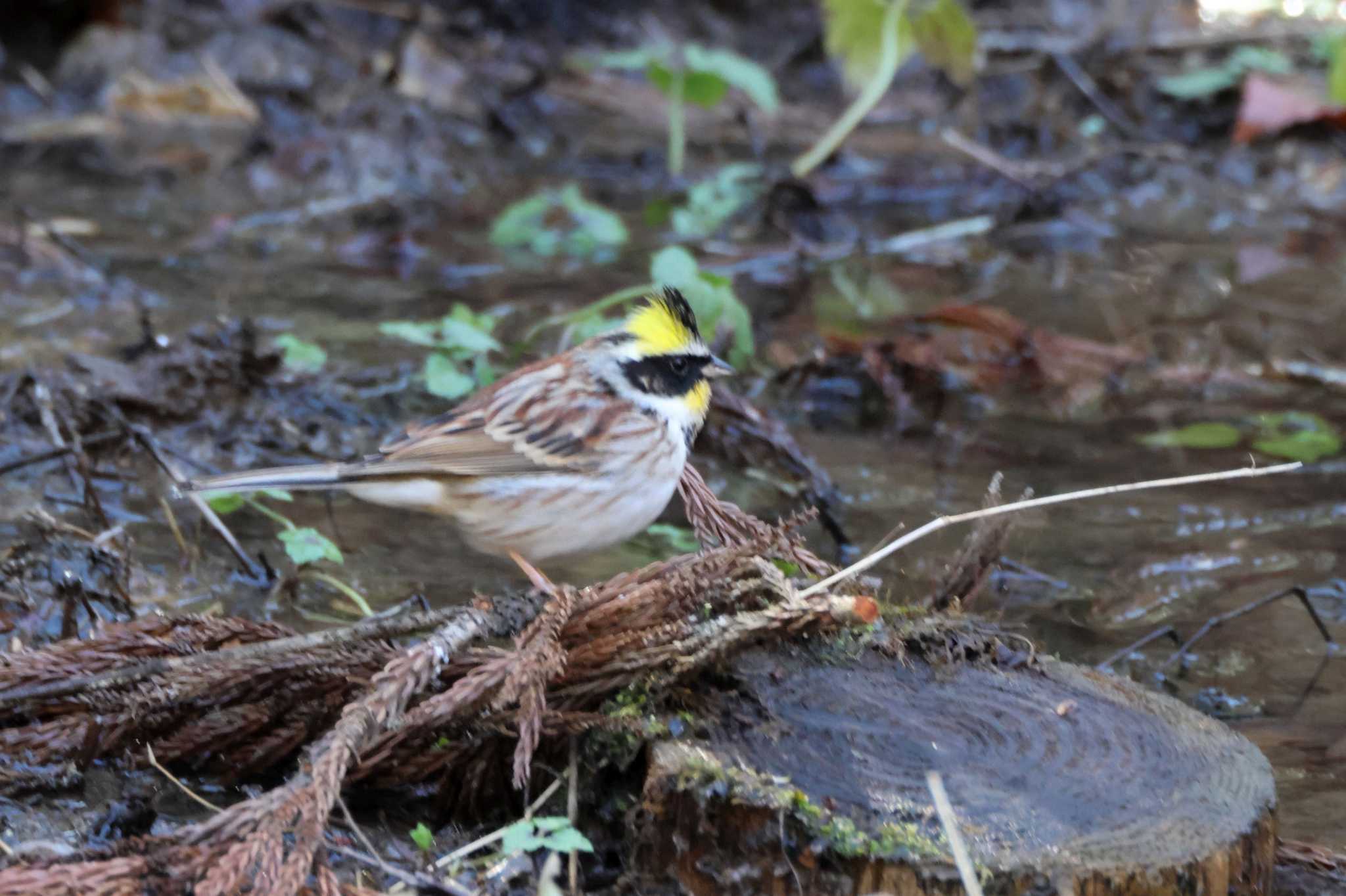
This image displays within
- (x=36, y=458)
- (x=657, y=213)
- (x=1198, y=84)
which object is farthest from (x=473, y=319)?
(x=1198, y=84)

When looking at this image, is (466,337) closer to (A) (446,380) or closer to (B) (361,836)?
(A) (446,380)

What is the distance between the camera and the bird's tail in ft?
13.6

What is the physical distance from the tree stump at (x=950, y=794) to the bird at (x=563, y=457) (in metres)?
1.01

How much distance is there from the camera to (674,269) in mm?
6523

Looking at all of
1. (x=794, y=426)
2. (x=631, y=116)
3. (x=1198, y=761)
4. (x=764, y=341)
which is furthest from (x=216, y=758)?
(x=631, y=116)

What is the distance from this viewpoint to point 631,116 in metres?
12.5

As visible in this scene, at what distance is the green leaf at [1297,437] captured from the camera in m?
6.64

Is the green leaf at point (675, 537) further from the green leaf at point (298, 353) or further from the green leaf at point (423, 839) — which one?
the green leaf at point (423, 839)

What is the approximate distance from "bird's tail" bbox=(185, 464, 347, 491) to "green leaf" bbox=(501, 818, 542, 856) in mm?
1408

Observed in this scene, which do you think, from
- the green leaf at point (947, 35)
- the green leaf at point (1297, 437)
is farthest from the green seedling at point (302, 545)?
the green leaf at point (947, 35)

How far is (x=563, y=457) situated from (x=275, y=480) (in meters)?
0.82

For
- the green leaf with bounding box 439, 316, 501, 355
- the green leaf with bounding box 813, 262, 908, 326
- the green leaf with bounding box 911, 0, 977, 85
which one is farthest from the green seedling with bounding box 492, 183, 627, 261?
the green leaf with bounding box 439, 316, 501, 355

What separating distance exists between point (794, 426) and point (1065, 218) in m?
4.59

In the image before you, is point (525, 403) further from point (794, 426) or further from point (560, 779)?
point (794, 426)
